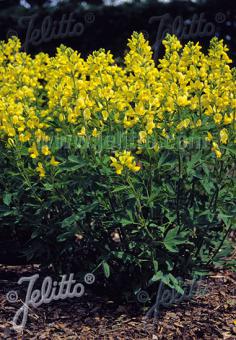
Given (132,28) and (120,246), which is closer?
(120,246)

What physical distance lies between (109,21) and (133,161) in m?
6.68

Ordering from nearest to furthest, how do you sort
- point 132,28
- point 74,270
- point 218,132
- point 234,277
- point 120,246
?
point 218,132 → point 120,246 → point 74,270 → point 234,277 → point 132,28

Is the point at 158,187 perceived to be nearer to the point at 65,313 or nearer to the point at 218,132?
the point at 218,132

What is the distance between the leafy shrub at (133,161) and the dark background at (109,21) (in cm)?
536

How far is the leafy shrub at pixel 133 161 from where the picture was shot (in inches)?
134

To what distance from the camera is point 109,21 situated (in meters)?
9.77

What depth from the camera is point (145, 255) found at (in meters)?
3.62

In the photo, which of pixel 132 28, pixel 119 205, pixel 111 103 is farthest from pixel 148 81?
pixel 132 28

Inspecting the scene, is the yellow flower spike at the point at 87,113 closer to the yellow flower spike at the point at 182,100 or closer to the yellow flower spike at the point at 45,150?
the yellow flower spike at the point at 45,150

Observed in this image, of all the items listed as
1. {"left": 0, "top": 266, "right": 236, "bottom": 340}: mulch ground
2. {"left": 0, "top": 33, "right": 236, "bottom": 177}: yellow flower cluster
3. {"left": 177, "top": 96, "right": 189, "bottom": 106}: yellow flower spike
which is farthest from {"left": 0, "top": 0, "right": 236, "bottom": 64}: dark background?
{"left": 177, "top": 96, "right": 189, "bottom": 106}: yellow flower spike

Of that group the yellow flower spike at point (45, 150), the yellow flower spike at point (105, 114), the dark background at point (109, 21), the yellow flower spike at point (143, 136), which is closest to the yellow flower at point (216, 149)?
the yellow flower spike at point (143, 136)

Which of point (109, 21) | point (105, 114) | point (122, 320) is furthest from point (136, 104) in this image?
point (109, 21)

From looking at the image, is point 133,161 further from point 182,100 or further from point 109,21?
point 109,21

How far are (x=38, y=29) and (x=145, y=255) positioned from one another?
23.7ft
